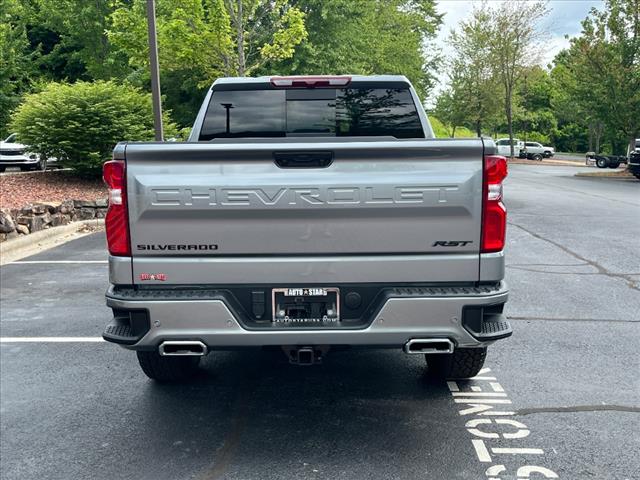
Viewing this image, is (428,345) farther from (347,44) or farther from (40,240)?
(347,44)

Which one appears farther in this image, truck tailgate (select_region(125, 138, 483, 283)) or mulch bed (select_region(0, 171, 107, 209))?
mulch bed (select_region(0, 171, 107, 209))

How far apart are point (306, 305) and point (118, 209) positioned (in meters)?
1.13

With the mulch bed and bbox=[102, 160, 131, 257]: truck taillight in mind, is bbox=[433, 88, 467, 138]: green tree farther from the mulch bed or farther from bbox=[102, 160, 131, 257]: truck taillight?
bbox=[102, 160, 131, 257]: truck taillight

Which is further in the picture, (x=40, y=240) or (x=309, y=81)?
(x=40, y=240)

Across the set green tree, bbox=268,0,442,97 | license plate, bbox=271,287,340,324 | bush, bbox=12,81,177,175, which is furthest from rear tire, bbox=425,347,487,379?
green tree, bbox=268,0,442,97

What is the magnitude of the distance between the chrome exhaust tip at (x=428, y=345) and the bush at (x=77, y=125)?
12481 mm

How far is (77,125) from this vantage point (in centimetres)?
1444

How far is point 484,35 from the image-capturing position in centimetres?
4659

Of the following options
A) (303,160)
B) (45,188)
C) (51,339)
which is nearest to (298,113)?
(303,160)

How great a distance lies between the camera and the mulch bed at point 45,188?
41.2ft

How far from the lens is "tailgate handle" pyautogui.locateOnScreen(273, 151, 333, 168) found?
10.8 ft

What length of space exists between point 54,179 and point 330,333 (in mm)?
13927

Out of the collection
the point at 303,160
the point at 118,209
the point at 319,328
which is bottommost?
the point at 319,328

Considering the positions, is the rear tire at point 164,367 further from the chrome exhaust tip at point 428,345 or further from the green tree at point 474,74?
the green tree at point 474,74
